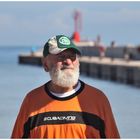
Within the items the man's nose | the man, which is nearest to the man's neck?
the man

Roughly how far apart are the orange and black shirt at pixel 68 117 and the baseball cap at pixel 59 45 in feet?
0.69

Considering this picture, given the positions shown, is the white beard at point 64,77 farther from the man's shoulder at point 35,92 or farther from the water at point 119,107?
the water at point 119,107

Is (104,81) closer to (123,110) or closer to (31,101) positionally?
(123,110)

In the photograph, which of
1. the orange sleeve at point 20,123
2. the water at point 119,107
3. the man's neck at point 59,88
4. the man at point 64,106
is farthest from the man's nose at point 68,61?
the water at point 119,107

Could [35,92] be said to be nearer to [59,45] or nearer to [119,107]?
[59,45]

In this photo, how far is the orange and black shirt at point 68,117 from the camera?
2754 mm

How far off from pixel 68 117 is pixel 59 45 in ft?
1.14

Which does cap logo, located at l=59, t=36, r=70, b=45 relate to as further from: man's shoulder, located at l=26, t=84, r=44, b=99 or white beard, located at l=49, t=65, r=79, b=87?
man's shoulder, located at l=26, t=84, r=44, b=99

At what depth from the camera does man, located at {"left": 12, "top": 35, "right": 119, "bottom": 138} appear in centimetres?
276

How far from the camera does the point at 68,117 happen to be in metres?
2.76

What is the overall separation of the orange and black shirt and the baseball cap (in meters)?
0.21

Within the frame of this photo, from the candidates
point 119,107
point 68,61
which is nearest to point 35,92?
point 68,61

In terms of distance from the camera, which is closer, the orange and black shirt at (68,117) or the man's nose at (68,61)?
the orange and black shirt at (68,117)

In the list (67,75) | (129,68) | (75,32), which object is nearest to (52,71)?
(67,75)
